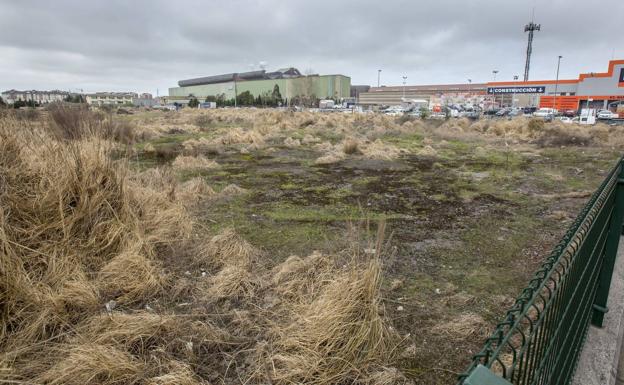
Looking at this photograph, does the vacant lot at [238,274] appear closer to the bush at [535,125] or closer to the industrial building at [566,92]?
the bush at [535,125]

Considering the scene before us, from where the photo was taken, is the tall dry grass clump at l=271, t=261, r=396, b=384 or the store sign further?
the store sign

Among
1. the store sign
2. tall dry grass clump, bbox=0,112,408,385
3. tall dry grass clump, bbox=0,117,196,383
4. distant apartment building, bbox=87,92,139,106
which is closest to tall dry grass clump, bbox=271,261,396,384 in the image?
tall dry grass clump, bbox=0,112,408,385

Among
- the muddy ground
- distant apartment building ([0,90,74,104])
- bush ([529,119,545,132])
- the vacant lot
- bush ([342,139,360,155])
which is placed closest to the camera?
the vacant lot

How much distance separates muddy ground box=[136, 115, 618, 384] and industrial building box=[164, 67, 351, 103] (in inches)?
2623

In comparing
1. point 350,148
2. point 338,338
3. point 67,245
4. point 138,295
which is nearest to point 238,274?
point 138,295

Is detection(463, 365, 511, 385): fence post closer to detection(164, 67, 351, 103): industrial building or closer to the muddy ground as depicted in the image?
the muddy ground

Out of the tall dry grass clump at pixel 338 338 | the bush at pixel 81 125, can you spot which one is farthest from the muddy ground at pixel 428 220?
the bush at pixel 81 125

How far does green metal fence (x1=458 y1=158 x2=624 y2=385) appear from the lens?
42.3 inches

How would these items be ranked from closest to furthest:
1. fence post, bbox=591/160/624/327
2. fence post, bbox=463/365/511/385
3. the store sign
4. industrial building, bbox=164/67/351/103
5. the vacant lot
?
1. fence post, bbox=463/365/511/385
2. the vacant lot
3. fence post, bbox=591/160/624/327
4. the store sign
5. industrial building, bbox=164/67/351/103

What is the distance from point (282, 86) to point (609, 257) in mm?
98068

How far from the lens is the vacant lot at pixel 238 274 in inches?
104

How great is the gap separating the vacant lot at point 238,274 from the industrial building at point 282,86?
71.6 metres

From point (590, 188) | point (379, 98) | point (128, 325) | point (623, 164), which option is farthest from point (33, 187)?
point (379, 98)

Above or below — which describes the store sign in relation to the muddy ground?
above
